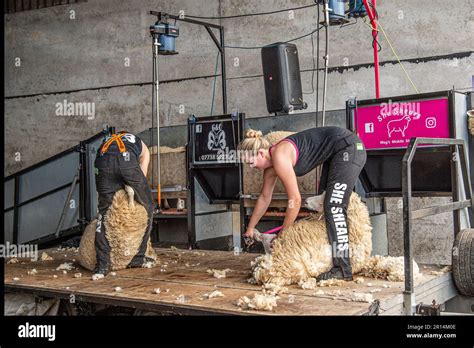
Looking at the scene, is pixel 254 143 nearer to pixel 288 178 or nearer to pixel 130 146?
pixel 288 178

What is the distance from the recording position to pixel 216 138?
7738mm

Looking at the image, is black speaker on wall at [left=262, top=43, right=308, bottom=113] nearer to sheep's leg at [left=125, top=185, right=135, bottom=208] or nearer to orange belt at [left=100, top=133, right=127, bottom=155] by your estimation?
orange belt at [left=100, top=133, right=127, bottom=155]

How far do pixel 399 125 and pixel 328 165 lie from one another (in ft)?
4.73

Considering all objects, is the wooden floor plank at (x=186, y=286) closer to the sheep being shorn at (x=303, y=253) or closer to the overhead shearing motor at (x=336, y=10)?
the sheep being shorn at (x=303, y=253)

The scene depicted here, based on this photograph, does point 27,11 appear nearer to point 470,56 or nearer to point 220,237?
point 220,237

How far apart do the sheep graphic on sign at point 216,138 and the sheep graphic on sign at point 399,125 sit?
7.10 feet

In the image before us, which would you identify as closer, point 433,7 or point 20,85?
point 433,7

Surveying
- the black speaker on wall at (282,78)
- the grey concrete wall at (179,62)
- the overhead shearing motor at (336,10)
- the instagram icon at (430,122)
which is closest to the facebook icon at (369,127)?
the instagram icon at (430,122)

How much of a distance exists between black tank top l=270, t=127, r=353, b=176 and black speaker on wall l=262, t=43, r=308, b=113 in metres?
2.42

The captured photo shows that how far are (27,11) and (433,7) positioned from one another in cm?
875

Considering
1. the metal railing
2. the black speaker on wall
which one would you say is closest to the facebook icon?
the metal railing

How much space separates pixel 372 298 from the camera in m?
4.32

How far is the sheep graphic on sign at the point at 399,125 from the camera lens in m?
6.38
